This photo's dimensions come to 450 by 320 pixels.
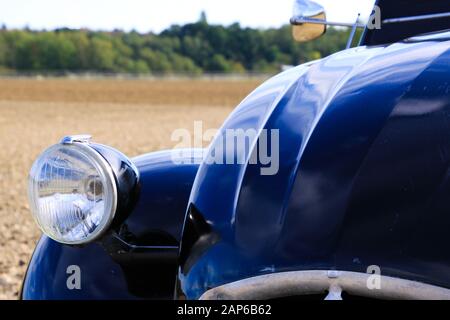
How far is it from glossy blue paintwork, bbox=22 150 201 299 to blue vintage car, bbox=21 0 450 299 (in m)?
0.02

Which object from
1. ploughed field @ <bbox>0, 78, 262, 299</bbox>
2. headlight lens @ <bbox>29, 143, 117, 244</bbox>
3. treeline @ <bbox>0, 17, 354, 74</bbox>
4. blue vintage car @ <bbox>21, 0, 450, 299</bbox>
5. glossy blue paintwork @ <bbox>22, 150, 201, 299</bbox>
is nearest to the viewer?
blue vintage car @ <bbox>21, 0, 450, 299</bbox>

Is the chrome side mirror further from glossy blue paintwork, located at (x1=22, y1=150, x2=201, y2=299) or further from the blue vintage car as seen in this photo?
glossy blue paintwork, located at (x1=22, y1=150, x2=201, y2=299)

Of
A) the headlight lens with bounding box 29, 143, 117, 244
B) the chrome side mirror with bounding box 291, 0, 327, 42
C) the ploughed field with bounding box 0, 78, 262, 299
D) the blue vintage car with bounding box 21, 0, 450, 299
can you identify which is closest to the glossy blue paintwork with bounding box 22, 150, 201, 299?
the blue vintage car with bounding box 21, 0, 450, 299

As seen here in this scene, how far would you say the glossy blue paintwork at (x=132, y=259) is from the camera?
6.98 ft

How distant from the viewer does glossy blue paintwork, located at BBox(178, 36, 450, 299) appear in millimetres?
1366

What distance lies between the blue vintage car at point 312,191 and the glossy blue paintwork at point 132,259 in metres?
0.02

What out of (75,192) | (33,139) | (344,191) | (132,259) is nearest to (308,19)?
(132,259)

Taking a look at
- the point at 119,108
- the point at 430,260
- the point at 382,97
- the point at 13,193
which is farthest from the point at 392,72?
the point at 119,108

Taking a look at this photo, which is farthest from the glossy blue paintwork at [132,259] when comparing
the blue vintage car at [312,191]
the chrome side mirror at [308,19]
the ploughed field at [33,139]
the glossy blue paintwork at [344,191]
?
the ploughed field at [33,139]

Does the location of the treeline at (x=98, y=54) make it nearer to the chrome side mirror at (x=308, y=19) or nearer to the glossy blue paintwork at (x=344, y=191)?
the chrome side mirror at (x=308, y=19)

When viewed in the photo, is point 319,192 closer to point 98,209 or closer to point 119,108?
point 98,209

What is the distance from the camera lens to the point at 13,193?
700 centimetres

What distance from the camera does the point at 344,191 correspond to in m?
1.44
